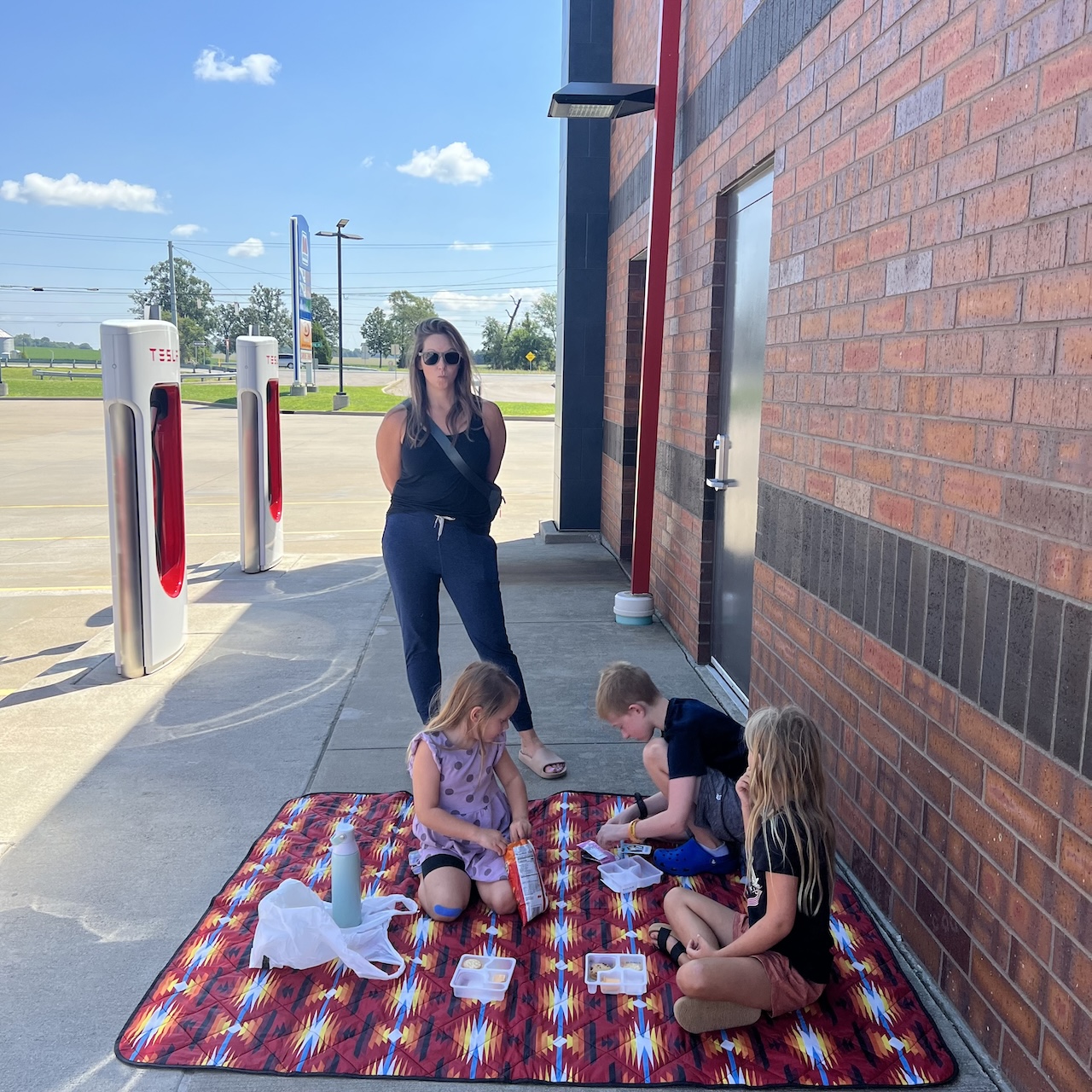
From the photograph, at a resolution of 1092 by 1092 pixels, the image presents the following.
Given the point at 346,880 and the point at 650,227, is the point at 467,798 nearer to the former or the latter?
the point at 346,880

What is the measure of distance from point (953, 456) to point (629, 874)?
5.76 feet

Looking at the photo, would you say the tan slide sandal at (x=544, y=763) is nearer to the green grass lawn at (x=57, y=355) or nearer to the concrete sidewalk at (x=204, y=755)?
the concrete sidewalk at (x=204, y=755)

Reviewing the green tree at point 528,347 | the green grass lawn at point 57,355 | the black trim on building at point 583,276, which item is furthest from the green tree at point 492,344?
the black trim on building at point 583,276

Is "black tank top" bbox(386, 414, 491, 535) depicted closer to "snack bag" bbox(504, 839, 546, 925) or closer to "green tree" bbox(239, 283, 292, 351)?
"snack bag" bbox(504, 839, 546, 925)

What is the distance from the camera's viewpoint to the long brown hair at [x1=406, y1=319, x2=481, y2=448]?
4.29 metres

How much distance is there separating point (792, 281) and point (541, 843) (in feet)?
7.73

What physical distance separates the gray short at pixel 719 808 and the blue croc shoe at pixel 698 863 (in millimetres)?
63

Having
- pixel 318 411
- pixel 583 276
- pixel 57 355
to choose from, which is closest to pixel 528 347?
pixel 57 355

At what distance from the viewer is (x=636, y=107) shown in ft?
23.4

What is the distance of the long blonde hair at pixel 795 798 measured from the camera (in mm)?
2639

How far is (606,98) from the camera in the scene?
22.8 feet

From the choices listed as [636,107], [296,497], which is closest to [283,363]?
[296,497]

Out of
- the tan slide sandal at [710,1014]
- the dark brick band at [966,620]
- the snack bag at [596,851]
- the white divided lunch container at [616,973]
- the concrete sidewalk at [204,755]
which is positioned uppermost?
the dark brick band at [966,620]

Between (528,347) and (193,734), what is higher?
(528,347)
